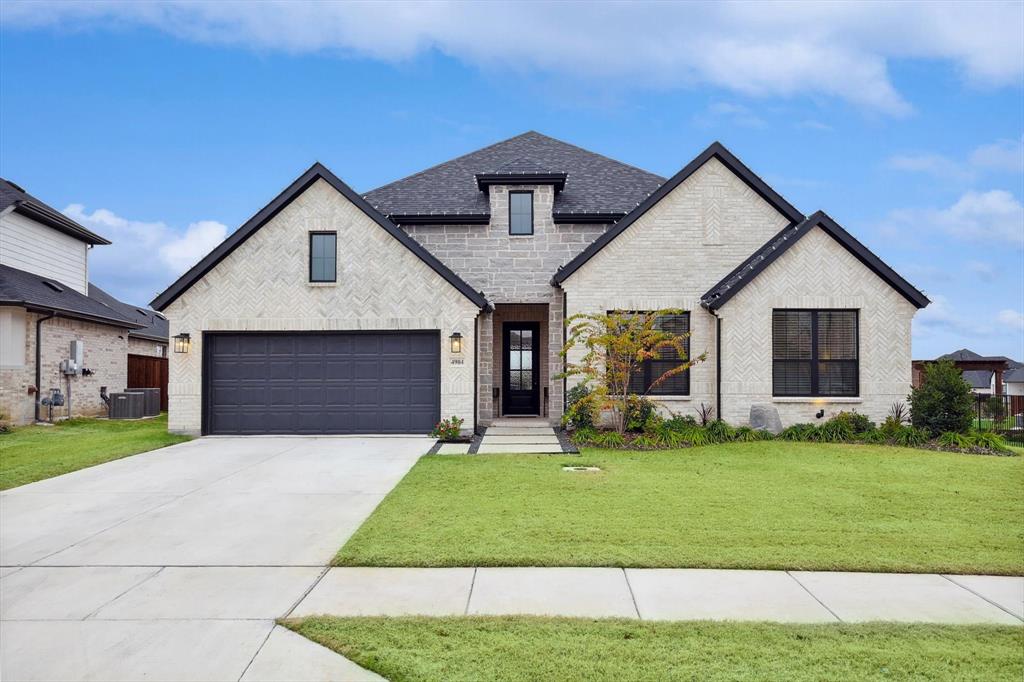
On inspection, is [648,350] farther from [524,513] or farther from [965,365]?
[965,365]

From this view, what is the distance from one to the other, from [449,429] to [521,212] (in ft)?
22.2

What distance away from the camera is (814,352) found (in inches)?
590

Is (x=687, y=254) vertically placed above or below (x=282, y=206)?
below

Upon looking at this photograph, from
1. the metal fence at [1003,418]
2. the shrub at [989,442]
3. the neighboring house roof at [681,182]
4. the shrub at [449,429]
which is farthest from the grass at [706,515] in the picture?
the neighboring house roof at [681,182]

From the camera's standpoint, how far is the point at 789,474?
10.2 metres

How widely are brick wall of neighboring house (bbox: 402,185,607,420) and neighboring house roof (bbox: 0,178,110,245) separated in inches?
587

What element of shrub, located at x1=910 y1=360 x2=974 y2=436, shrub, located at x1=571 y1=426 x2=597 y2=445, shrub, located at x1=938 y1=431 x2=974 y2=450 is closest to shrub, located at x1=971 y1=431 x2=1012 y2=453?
shrub, located at x1=938 y1=431 x2=974 y2=450

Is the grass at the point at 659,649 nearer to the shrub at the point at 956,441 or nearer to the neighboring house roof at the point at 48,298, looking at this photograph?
the shrub at the point at 956,441

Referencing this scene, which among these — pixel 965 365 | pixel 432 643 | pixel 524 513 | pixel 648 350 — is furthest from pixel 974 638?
pixel 965 365

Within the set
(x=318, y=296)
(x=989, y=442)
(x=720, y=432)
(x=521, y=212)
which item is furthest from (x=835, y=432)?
(x=318, y=296)

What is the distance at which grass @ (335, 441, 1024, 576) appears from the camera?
19.0ft

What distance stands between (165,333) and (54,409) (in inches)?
482

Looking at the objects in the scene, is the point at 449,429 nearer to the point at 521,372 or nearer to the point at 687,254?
the point at 521,372

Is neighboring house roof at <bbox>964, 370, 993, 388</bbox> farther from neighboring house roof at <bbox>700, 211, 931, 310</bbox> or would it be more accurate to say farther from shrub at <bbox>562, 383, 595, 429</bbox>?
shrub at <bbox>562, 383, 595, 429</bbox>
